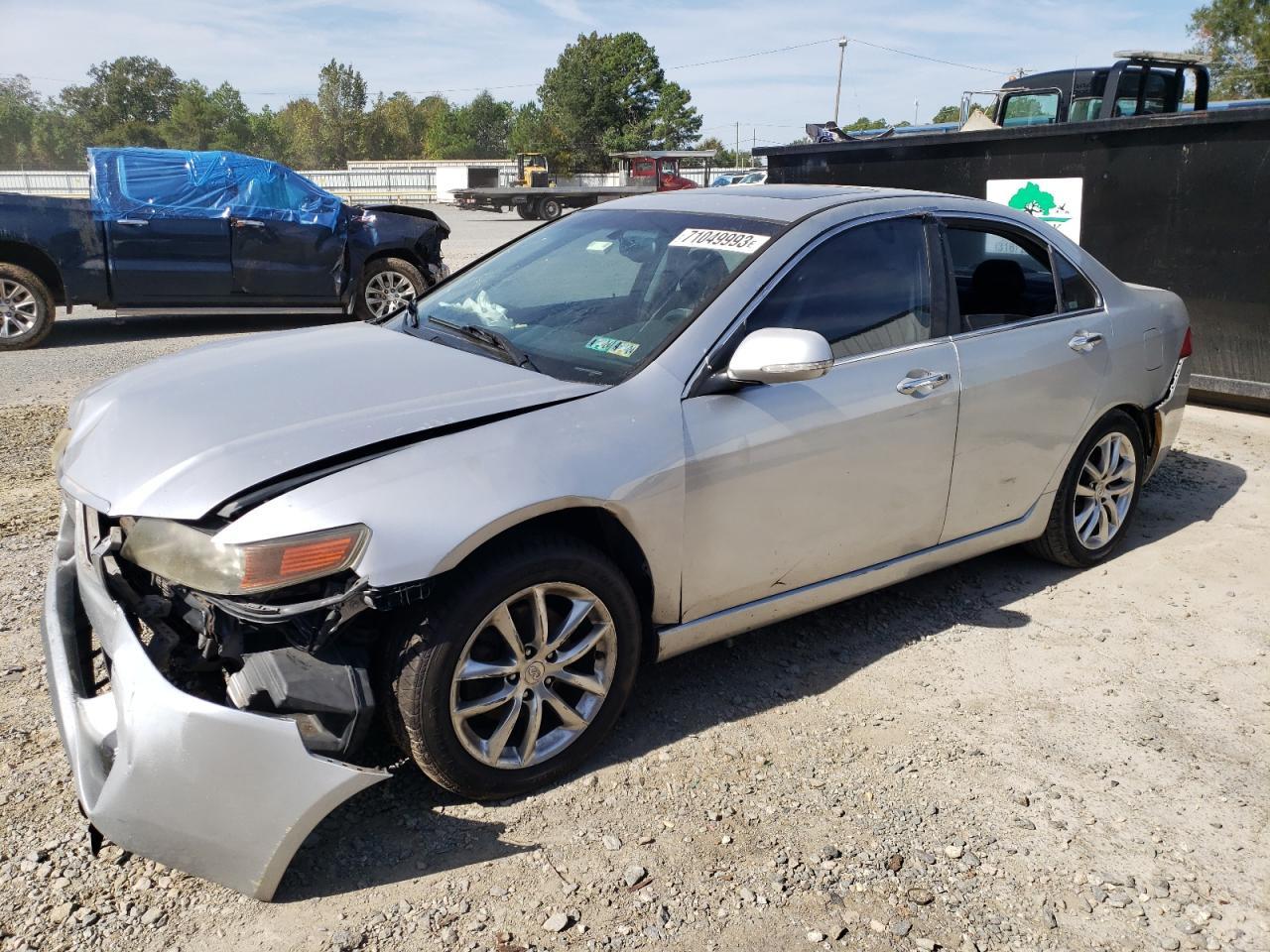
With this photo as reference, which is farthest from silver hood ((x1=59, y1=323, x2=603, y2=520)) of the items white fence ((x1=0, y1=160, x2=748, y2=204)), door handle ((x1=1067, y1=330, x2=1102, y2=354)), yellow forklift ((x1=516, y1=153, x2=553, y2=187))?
white fence ((x1=0, y1=160, x2=748, y2=204))

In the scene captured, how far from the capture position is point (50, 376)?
8.42 metres

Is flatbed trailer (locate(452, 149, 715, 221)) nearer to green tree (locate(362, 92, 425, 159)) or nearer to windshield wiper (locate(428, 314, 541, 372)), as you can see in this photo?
windshield wiper (locate(428, 314, 541, 372))

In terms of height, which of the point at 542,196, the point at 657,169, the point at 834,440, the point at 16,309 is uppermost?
the point at 657,169

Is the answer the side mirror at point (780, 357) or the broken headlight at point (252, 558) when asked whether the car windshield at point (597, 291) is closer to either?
the side mirror at point (780, 357)

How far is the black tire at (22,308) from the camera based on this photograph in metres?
9.58

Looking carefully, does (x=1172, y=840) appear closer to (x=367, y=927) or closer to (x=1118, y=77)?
(x=367, y=927)

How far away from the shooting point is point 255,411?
2.86m

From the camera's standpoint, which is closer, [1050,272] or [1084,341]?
[1084,341]

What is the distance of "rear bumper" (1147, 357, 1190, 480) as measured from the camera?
191 inches

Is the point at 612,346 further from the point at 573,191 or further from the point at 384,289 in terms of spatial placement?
the point at 573,191

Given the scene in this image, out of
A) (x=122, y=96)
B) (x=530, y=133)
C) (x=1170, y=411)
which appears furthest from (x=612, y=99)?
(x=1170, y=411)

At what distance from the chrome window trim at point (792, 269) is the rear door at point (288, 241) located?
8.20 m

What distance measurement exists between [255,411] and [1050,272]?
3.34 metres

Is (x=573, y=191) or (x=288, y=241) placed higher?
(x=573, y=191)
